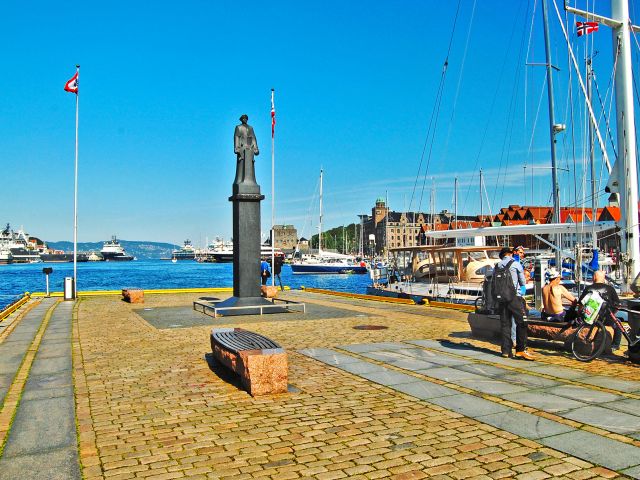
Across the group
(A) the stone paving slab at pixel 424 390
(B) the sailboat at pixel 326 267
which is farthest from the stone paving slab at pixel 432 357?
(B) the sailboat at pixel 326 267

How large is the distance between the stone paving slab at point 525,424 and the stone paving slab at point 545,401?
1.24ft

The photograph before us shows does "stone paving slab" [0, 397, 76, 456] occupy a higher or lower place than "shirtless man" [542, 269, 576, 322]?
lower

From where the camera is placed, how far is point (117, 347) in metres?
11.3

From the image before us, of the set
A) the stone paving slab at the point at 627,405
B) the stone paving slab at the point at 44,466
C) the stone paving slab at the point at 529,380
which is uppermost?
the stone paving slab at the point at 627,405

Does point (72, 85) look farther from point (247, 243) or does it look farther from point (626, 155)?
point (626, 155)

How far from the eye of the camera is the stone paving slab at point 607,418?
5688 millimetres

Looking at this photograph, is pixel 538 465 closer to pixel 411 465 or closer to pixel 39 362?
pixel 411 465

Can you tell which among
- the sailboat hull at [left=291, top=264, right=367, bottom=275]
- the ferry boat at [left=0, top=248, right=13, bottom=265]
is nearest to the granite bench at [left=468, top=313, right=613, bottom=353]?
the sailboat hull at [left=291, top=264, right=367, bottom=275]

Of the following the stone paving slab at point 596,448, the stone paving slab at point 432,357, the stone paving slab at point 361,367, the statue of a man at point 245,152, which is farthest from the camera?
the statue of a man at point 245,152

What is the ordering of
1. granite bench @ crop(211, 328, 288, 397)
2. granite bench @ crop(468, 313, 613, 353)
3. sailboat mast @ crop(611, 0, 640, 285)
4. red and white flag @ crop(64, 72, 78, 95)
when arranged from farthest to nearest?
red and white flag @ crop(64, 72, 78, 95) → sailboat mast @ crop(611, 0, 640, 285) → granite bench @ crop(468, 313, 613, 353) → granite bench @ crop(211, 328, 288, 397)

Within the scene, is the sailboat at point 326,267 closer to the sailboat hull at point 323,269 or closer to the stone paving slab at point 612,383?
the sailboat hull at point 323,269

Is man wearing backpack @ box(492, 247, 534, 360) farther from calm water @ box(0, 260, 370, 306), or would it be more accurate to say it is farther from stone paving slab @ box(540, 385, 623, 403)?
calm water @ box(0, 260, 370, 306)

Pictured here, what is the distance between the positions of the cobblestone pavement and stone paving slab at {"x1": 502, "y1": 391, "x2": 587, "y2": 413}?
0.9 inches

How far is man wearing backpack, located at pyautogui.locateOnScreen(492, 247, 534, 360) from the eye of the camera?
9531 mm
